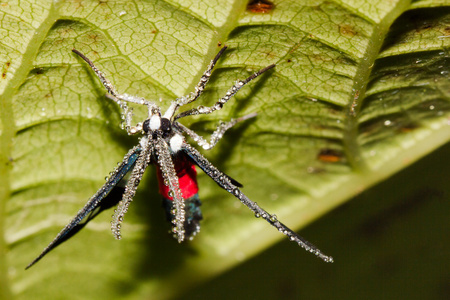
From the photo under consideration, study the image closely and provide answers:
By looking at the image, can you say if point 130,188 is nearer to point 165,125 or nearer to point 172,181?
point 172,181

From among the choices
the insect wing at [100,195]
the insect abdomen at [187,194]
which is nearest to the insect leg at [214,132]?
the insect abdomen at [187,194]

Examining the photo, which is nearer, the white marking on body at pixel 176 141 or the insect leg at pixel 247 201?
the insect leg at pixel 247 201

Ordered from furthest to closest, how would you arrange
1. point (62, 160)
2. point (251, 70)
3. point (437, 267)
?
point (62, 160) < point (251, 70) < point (437, 267)

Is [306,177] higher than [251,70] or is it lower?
lower

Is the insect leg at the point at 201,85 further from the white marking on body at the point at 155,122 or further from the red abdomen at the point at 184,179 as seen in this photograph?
the red abdomen at the point at 184,179

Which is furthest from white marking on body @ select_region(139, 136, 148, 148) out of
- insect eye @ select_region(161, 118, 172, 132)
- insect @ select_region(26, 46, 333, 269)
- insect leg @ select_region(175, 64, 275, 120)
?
Answer: insect leg @ select_region(175, 64, 275, 120)

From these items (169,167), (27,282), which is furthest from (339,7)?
(27,282)

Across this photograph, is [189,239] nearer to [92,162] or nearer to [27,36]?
[92,162]
